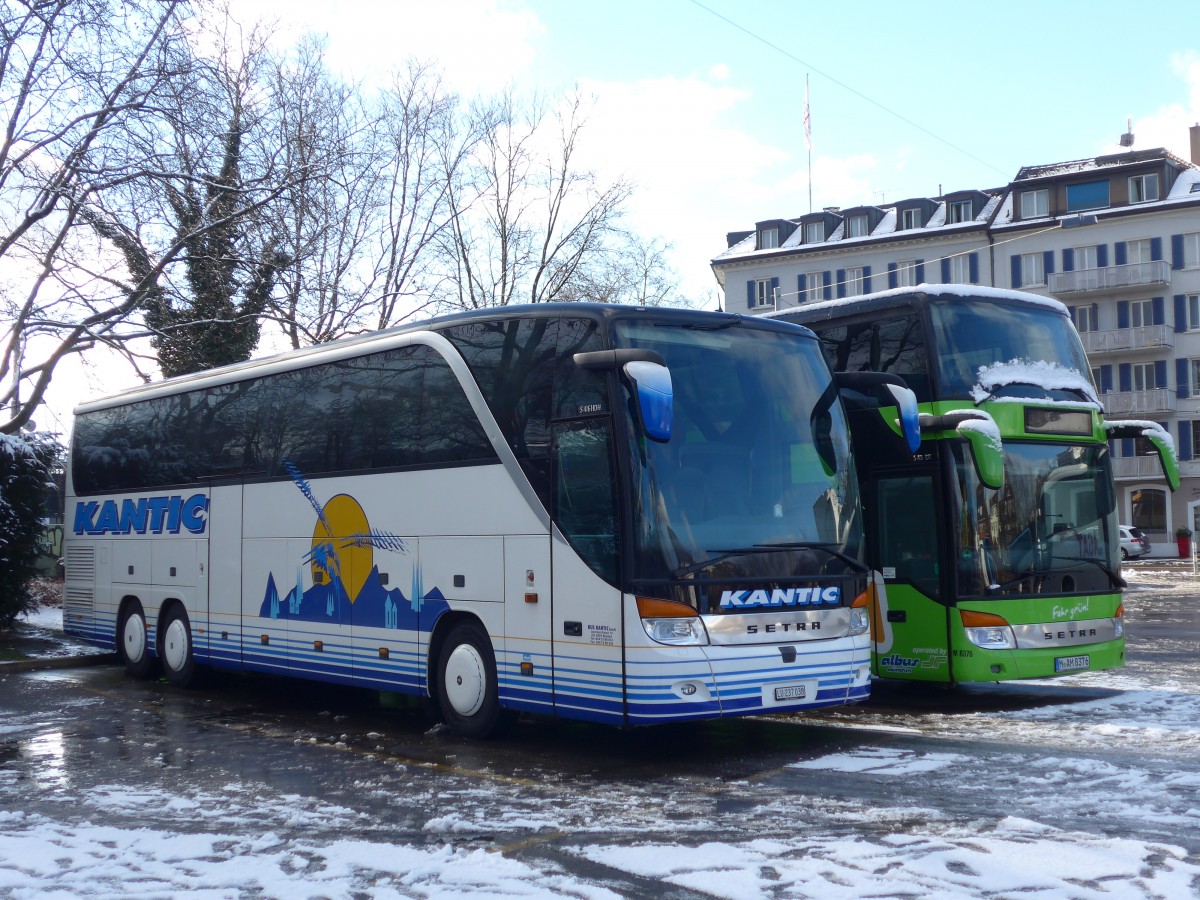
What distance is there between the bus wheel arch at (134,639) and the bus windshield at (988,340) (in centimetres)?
1049

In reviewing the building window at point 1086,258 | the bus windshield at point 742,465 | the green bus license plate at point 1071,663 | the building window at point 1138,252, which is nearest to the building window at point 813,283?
the building window at point 1086,258

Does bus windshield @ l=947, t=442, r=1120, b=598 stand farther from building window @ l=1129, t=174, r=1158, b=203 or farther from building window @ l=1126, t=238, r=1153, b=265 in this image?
building window @ l=1129, t=174, r=1158, b=203

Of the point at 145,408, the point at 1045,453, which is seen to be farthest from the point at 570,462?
the point at 145,408

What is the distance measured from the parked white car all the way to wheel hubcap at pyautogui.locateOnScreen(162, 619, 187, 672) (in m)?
49.2

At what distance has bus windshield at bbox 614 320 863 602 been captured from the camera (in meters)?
9.64

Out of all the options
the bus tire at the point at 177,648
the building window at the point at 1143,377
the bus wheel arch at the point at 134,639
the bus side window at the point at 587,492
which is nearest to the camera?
the bus side window at the point at 587,492

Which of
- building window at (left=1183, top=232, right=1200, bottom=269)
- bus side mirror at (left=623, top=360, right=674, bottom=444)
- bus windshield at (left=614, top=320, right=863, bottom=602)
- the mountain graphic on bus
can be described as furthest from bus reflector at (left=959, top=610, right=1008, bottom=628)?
building window at (left=1183, top=232, right=1200, bottom=269)

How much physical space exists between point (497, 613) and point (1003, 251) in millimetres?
60819

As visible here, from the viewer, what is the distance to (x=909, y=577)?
42.4 feet

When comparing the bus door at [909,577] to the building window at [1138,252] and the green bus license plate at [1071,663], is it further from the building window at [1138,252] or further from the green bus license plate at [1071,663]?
the building window at [1138,252]

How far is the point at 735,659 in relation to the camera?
9.66 m

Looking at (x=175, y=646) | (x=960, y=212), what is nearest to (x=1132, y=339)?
(x=960, y=212)

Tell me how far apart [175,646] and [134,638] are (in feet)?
4.47

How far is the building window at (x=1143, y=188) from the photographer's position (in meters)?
62.9
